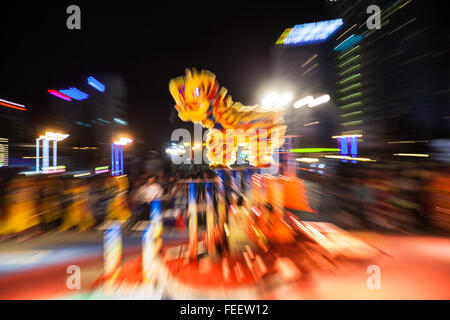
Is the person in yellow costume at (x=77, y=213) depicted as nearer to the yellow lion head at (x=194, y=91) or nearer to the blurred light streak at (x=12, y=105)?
the blurred light streak at (x=12, y=105)

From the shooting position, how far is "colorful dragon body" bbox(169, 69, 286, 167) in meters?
11.7

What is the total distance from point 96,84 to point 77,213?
30.6 ft

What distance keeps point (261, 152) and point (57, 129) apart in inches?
571

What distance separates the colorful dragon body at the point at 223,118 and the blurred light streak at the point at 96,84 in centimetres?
386

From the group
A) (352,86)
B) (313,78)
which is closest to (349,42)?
(352,86)

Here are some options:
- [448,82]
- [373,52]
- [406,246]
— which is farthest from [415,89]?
[406,246]

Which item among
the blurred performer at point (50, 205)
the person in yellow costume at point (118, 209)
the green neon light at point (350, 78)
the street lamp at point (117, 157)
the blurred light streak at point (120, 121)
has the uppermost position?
the green neon light at point (350, 78)

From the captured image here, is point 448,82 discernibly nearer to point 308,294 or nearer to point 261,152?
point 308,294

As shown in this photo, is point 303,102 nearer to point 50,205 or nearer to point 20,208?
point 50,205

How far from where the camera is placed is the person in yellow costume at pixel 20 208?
3697 millimetres

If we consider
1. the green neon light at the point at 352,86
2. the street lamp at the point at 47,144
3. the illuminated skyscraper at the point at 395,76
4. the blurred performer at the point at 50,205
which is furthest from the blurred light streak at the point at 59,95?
the green neon light at the point at 352,86

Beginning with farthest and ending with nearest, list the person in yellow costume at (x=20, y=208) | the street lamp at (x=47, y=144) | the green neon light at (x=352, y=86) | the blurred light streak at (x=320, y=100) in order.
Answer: the blurred light streak at (x=320, y=100), the green neon light at (x=352, y=86), the street lamp at (x=47, y=144), the person in yellow costume at (x=20, y=208)
